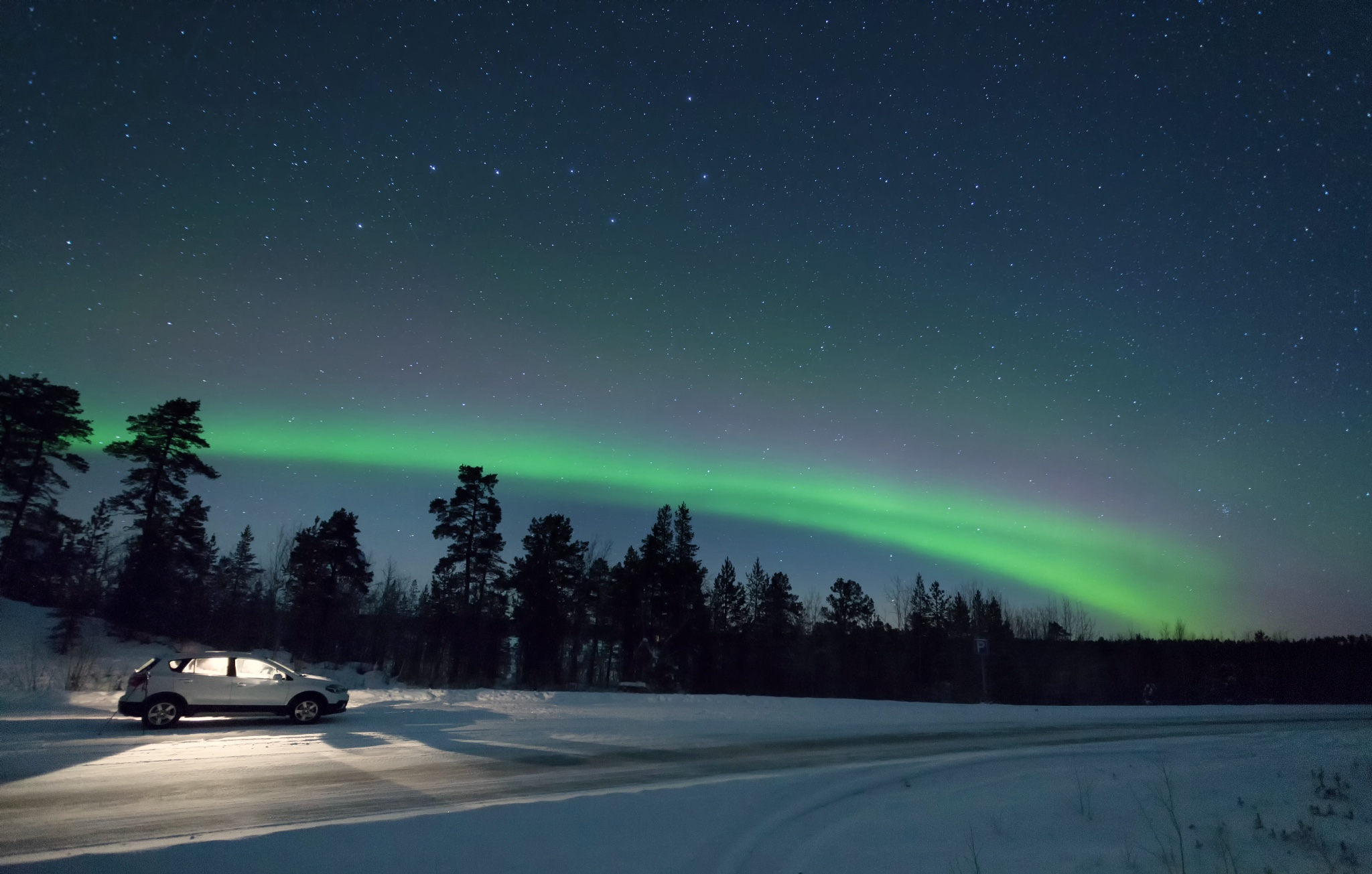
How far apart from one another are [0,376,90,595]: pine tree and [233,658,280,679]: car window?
114ft

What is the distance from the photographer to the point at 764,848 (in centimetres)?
741

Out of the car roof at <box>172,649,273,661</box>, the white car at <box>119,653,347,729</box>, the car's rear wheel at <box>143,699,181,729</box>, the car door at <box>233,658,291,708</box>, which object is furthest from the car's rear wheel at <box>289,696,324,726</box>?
the car's rear wheel at <box>143,699,181,729</box>

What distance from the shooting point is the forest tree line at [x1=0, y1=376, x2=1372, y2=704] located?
41.8m

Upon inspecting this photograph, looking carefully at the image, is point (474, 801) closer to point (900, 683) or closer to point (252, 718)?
point (252, 718)

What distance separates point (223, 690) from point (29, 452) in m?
36.6

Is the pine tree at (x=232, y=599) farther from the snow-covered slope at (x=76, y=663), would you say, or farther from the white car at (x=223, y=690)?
the white car at (x=223, y=690)

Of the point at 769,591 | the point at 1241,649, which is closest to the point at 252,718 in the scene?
the point at 769,591

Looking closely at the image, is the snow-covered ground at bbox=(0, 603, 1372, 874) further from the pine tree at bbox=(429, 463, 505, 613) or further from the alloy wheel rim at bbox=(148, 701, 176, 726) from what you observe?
the pine tree at bbox=(429, 463, 505, 613)

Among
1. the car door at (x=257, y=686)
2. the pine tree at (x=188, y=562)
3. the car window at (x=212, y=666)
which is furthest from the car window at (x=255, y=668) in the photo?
the pine tree at (x=188, y=562)

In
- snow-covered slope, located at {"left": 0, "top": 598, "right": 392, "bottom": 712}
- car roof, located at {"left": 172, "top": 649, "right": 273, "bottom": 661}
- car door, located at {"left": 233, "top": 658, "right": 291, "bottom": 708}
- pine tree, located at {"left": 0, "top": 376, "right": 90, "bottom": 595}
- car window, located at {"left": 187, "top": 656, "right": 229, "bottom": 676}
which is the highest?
pine tree, located at {"left": 0, "top": 376, "right": 90, "bottom": 595}

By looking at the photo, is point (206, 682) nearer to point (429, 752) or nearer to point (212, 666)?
point (212, 666)

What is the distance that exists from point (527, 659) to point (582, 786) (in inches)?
1916

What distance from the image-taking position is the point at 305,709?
16812 millimetres

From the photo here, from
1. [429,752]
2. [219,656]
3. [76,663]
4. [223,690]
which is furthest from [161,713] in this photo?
[76,663]
